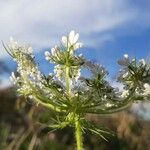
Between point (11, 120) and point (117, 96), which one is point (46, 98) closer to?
point (117, 96)

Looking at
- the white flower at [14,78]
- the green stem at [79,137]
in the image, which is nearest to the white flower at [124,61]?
the green stem at [79,137]

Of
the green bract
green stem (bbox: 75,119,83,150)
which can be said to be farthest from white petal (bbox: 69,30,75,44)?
green stem (bbox: 75,119,83,150)

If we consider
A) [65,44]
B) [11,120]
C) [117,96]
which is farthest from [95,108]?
[11,120]

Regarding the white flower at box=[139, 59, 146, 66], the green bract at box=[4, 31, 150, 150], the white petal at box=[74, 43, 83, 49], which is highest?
the white flower at box=[139, 59, 146, 66]

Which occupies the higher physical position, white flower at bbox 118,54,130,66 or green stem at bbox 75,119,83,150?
white flower at bbox 118,54,130,66

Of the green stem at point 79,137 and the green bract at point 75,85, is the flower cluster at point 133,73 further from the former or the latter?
the green stem at point 79,137

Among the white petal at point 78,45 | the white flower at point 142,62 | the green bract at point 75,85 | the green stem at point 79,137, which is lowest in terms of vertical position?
the green stem at point 79,137

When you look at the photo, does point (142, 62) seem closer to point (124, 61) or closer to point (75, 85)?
point (124, 61)

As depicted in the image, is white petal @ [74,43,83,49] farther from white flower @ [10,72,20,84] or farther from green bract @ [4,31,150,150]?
white flower @ [10,72,20,84]

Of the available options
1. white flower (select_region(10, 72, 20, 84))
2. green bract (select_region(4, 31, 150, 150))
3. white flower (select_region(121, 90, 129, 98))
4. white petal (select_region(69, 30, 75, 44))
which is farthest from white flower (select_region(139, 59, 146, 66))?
white flower (select_region(10, 72, 20, 84))

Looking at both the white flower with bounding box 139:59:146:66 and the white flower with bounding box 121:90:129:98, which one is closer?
the white flower with bounding box 121:90:129:98
